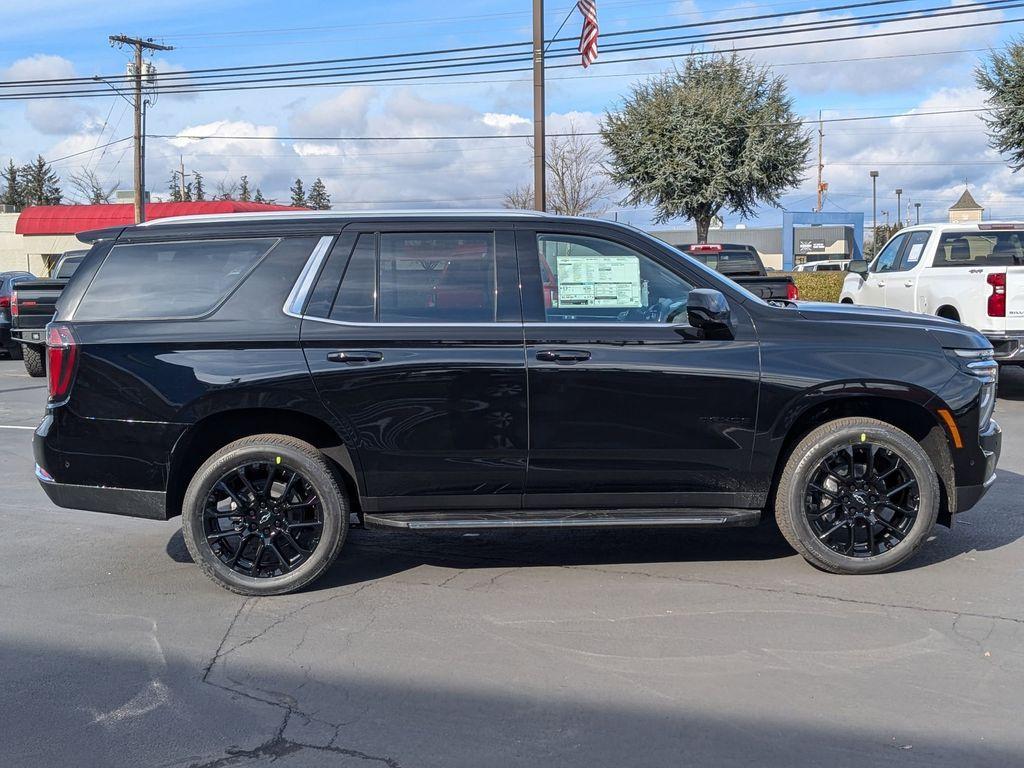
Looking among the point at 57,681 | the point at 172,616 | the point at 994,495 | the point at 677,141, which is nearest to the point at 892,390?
the point at 994,495

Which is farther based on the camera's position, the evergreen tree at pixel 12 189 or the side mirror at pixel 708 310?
the evergreen tree at pixel 12 189

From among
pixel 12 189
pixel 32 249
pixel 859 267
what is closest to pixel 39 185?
pixel 12 189

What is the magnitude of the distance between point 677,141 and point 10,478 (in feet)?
→ 86.2

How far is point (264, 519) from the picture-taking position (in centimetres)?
538

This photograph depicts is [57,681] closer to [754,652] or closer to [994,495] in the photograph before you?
[754,652]

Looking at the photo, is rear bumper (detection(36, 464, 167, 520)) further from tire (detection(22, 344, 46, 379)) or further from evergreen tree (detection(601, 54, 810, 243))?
evergreen tree (detection(601, 54, 810, 243))

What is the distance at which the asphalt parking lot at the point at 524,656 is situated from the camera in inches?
146

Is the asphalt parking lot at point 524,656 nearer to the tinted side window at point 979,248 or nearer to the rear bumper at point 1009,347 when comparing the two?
the rear bumper at point 1009,347

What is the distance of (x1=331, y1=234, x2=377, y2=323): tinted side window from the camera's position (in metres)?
5.34

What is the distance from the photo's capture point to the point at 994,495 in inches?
291

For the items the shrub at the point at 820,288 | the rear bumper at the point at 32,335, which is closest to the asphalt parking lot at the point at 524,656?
the rear bumper at the point at 32,335

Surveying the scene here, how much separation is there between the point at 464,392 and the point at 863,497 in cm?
219

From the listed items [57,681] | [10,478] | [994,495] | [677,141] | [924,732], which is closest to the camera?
[924,732]

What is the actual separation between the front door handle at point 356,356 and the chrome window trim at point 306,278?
28 cm
